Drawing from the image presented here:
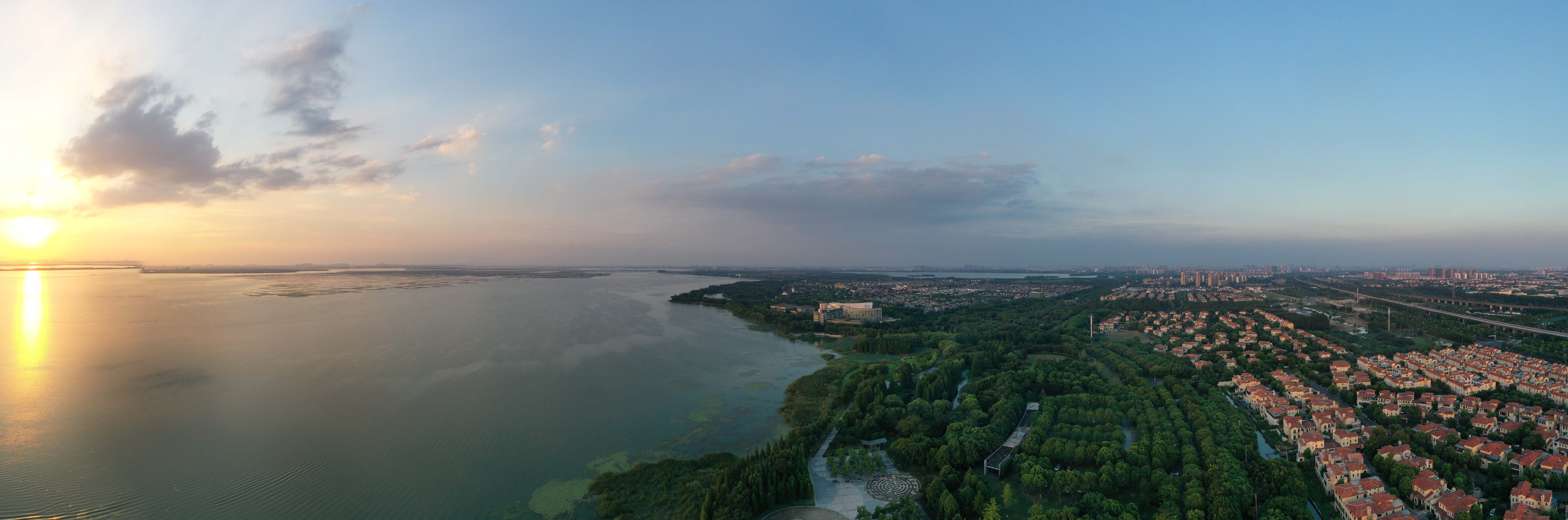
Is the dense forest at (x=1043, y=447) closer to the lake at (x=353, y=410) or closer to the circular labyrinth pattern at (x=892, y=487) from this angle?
the circular labyrinth pattern at (x=892, y=487)

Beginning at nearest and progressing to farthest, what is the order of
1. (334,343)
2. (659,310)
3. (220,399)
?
(220,399), (334,343), (659,310)

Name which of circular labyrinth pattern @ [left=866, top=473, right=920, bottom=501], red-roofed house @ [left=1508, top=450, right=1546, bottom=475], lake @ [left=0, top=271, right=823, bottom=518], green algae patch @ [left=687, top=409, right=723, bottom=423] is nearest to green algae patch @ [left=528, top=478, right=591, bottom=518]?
lake @ [left=0, top=271, right=823, bottom=518]

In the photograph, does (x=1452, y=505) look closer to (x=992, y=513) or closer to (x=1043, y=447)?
(x=1043, y=447)

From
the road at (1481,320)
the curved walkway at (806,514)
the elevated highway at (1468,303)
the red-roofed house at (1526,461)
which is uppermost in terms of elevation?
the elevated highway at (1468,303)

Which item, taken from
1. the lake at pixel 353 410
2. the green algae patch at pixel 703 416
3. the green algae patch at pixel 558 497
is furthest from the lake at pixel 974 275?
the green algae patch at pixel 558 497

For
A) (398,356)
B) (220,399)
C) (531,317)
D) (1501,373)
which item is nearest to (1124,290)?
(1501,373)

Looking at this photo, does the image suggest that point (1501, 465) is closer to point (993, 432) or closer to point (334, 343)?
point (993, 432)
